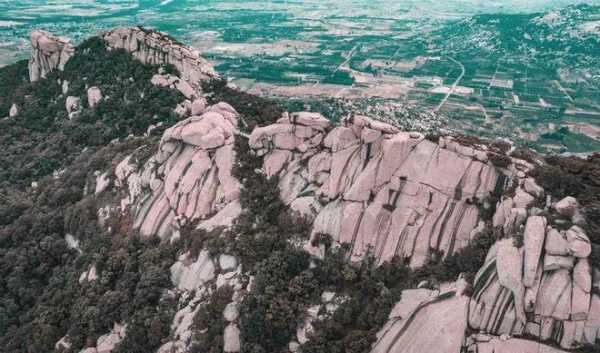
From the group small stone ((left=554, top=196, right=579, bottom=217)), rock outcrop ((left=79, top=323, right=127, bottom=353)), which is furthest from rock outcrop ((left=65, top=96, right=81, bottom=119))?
small stone ((left=554, top=196, right=579, bottom=217))

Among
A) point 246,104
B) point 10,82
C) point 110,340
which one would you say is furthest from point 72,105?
point 110,340

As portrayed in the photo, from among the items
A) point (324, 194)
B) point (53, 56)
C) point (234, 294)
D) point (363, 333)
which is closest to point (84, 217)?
point (234, 294)

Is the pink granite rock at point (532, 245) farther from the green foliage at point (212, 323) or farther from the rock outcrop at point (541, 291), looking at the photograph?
the green foliage at point (212, 323)

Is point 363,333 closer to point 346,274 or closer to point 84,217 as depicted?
point 346,274

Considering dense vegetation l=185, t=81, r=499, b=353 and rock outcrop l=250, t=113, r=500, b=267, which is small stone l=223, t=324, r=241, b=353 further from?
rock outcrop l=250, t=113, r=500, b=267

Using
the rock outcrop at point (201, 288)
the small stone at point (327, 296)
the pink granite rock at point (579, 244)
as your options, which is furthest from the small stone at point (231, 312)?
the pink granite rock at point (579, 244)

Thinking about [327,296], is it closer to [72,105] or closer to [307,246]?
[307,246]
